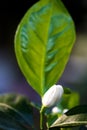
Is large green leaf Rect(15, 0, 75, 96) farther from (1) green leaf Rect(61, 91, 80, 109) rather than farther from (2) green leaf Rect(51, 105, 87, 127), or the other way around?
(1) green leaf Rect(61, 91, 80, 109)

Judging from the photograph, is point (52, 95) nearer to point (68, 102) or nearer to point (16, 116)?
point (16, 116)

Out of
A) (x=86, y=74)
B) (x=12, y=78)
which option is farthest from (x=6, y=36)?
(x=86, y=74)

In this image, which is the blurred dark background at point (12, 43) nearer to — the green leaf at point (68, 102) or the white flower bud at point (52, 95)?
the green leaf at point (68, 102)

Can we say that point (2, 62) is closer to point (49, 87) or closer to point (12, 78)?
point (12, 78)

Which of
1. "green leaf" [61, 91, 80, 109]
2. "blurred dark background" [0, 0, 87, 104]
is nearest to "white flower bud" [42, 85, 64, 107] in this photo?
"green leaf" [61, 91, 80, 109]

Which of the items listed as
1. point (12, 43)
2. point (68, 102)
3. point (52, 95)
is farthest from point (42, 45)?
point (12, 43)

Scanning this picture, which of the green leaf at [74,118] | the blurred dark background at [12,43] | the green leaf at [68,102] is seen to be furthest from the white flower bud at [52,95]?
the blurred dark background at [12,43]
